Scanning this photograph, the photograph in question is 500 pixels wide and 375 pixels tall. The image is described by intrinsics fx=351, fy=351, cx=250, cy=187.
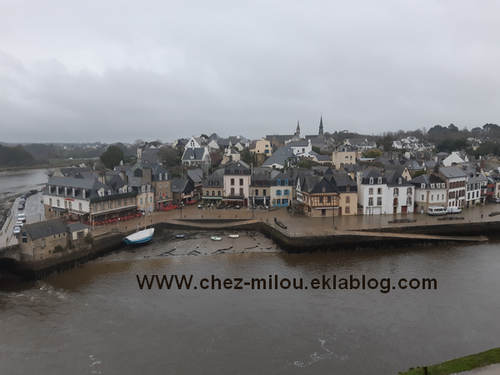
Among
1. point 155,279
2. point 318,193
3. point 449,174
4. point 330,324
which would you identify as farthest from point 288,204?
point 330,324

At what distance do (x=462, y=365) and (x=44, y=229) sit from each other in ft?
74.1

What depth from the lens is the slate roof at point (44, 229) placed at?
21109 millimetres

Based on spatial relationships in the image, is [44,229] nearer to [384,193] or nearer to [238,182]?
[238,182]

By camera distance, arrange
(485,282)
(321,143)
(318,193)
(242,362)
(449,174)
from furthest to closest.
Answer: (321,143), (449,174), (318,193), (485,282), (242,362)

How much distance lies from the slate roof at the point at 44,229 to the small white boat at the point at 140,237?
4.64 m

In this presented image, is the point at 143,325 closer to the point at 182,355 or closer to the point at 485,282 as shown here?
the point at 182,355

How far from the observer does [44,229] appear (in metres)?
22.0

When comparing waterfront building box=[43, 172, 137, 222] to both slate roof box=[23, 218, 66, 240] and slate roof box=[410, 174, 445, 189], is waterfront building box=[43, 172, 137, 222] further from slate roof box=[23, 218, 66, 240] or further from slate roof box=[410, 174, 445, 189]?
slate roof box=[410, 174, 445, 189]

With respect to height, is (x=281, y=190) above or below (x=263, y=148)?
below

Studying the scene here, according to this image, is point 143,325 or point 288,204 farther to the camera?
point 288,204

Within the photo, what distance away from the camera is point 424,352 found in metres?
13.7

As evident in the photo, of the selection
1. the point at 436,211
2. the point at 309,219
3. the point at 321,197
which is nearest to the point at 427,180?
the point at 436,211

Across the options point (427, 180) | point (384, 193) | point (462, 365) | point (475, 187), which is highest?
point (427, 180)

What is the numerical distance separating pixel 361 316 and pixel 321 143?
57.4m
